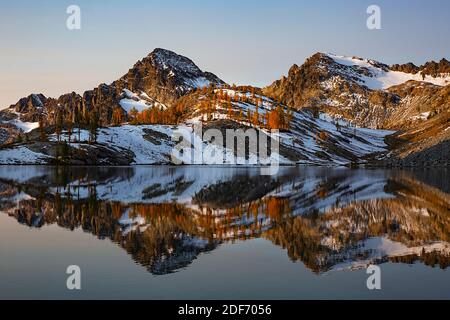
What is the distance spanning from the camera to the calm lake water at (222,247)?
71.3 ft

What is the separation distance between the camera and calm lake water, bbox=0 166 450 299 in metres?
21.7

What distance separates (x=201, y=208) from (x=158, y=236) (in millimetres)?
16504

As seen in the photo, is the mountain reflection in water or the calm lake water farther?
the mountain reflection in water

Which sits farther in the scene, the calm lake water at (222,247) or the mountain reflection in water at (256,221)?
the mountain reflection in water at (256,221)

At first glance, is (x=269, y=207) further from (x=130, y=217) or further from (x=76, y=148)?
(x=76, y=148)

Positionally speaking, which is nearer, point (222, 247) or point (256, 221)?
point (222, 247)

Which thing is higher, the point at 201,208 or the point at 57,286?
the point at 201,208

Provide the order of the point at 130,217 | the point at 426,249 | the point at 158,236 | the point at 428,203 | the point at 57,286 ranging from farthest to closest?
the point at 428,203, the point at 130,217, the point at 158,236, the point at 426,249, the point at 57,286

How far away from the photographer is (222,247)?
31.5 m

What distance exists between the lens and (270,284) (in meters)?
22.5

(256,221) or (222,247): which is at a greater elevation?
(256,221)

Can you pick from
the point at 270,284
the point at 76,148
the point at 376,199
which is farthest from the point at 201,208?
the point at 76,148
